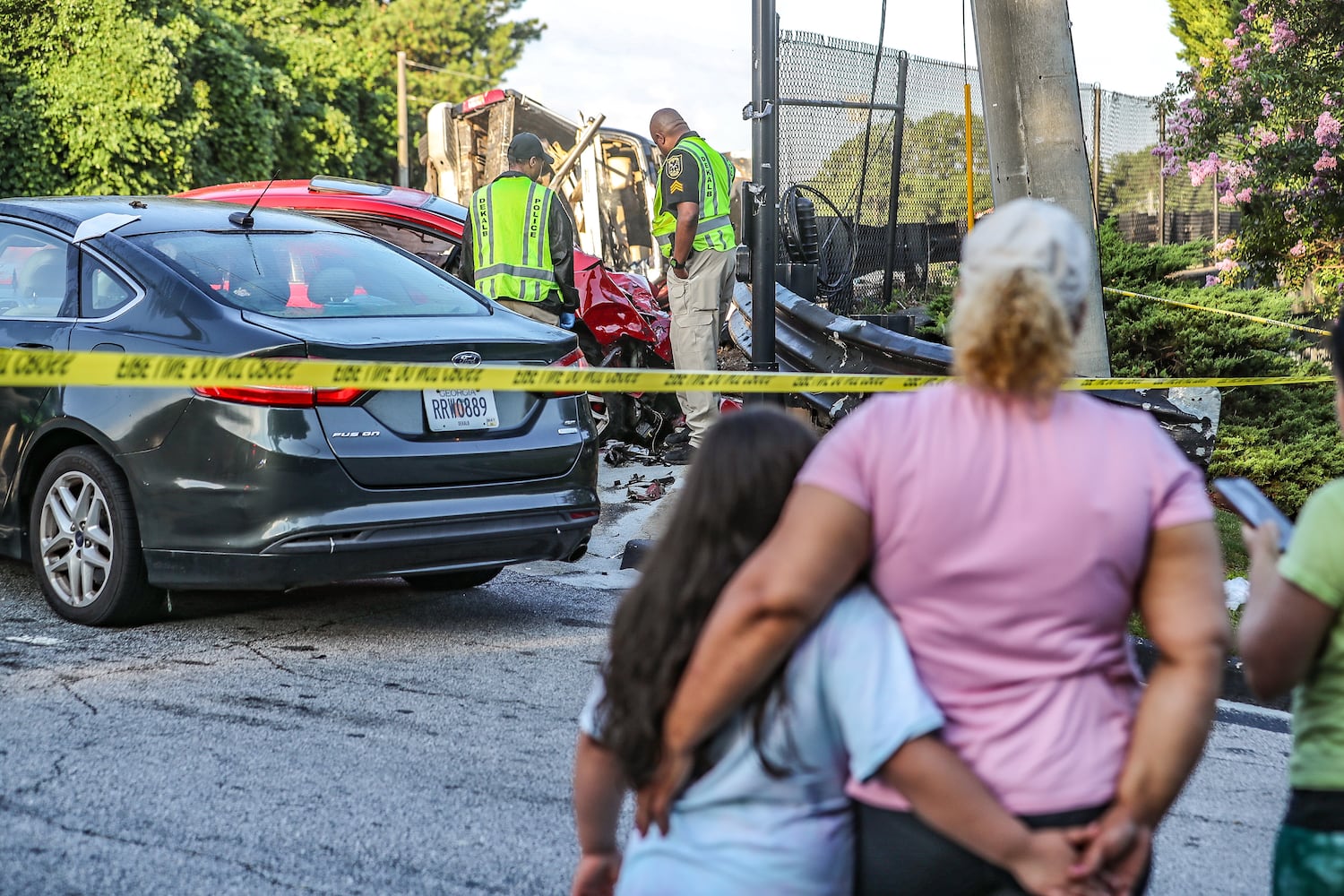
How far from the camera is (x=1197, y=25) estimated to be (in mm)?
33594

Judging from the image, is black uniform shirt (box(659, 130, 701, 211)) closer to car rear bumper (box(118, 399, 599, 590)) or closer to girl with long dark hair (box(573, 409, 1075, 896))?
car rear bumper (box(118, 399, 599, 590))

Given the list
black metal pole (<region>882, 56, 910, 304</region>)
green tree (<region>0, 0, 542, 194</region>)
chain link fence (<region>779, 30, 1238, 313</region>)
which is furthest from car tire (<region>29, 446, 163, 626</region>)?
green tree (<region>0, 0, 542, 194</region>)

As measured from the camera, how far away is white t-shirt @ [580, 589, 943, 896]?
181cm

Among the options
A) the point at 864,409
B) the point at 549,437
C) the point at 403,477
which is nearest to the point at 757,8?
the point at 549,437

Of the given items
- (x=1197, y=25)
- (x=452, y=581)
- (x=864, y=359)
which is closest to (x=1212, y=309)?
(x=864, y=359)

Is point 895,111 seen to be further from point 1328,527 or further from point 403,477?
point 1328,527

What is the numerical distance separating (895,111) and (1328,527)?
1019cm

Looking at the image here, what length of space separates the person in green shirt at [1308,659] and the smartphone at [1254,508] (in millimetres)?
15

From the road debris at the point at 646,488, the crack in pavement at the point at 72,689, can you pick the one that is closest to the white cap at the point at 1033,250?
the crack in pavement at the point at 72,689

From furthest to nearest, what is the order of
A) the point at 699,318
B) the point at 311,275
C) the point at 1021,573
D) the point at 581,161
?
the point at 581,161 → the point at 699,318 → the point at 311,275 → the point at 1021,573

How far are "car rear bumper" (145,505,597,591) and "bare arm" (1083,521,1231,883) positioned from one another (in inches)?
138

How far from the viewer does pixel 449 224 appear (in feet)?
29.8

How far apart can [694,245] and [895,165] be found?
3.47 m

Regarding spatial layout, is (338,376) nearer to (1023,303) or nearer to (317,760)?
(317,760)
